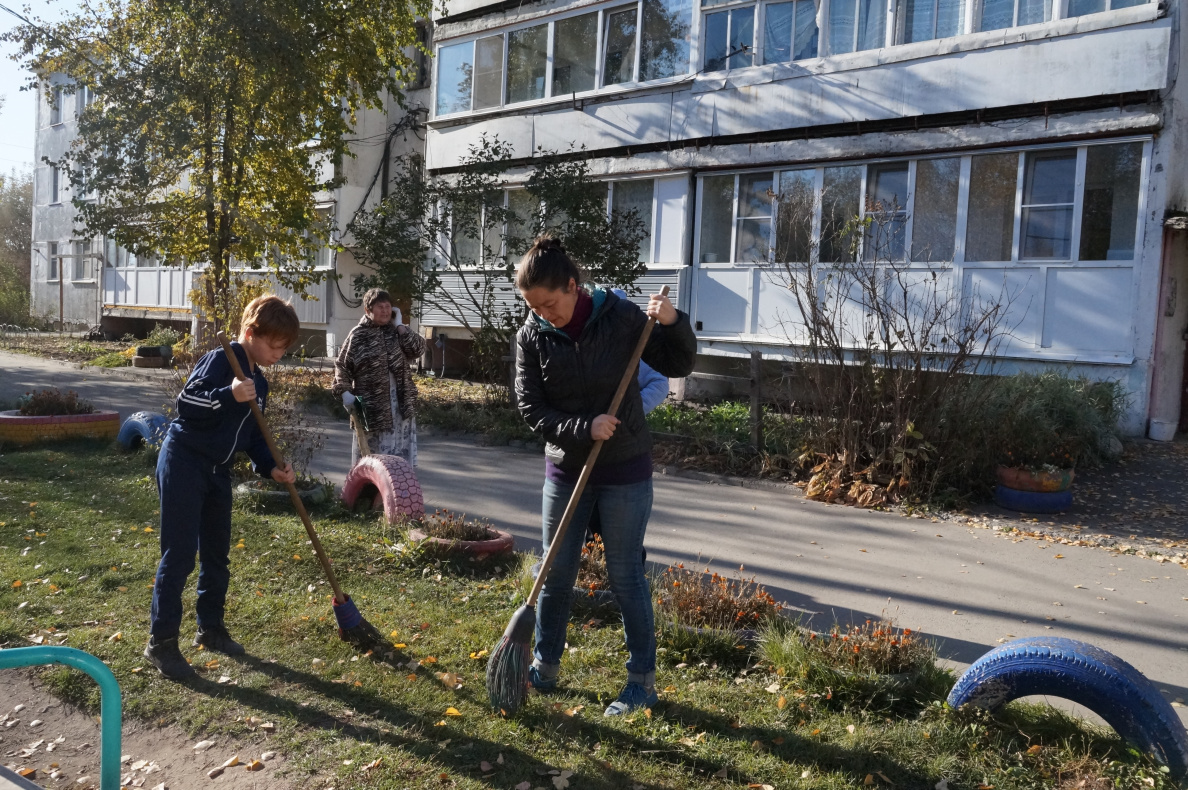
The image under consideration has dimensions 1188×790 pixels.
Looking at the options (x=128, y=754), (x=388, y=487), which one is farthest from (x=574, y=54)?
(x=128, y=754)

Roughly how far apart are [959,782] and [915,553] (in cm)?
412

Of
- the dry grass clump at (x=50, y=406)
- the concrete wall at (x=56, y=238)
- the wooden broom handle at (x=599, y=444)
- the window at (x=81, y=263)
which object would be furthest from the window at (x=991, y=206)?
the window at (x=81, y=263)

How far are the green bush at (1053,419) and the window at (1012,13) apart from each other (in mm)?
5018

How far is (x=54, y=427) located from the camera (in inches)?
412

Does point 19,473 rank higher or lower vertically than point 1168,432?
lower

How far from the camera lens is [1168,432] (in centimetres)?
1213

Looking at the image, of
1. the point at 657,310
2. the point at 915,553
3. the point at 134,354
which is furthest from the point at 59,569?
the point at 134,354

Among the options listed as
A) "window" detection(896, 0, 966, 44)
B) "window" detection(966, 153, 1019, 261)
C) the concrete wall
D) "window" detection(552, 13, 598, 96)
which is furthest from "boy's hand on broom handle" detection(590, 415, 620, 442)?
the concrete wall

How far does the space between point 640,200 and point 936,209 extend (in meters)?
5.48

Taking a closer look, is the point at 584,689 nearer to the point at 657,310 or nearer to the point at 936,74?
the point at 657,310

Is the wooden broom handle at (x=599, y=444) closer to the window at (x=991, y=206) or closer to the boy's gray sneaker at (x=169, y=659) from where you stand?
the boy's gray sneaker at (x=169, y=659)

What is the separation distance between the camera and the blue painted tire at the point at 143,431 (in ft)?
30.9

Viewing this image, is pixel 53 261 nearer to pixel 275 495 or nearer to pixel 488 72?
pixel 488 72

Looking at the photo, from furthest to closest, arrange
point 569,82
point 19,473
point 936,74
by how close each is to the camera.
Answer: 1. point 569,82
2. point 936,74
3. point 19,473
